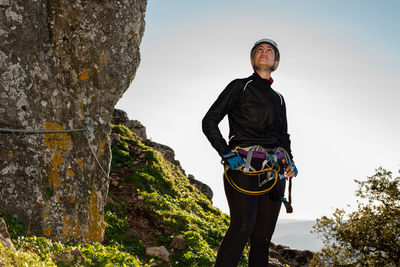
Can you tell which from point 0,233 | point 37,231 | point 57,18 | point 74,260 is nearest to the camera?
point 0,233

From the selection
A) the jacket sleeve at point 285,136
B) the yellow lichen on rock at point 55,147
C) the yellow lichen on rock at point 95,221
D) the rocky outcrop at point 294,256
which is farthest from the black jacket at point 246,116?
the rocky outcrop at point 294,256

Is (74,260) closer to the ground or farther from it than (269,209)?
closer to the ground

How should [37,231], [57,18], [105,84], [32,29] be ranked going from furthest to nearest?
[105,84] < [57,18] < [32,29] < [37,231]

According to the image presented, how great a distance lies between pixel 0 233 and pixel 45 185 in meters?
1.95

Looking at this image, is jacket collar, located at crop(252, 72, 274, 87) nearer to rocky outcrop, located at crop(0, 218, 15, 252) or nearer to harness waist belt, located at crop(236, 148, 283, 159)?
harness waist belt, located at crop(236, 148, 283, 159)

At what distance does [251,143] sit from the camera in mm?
4539

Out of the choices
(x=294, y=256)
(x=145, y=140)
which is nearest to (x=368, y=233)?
(x=294, y=256)

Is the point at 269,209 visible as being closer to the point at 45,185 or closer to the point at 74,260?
the point at 74,260

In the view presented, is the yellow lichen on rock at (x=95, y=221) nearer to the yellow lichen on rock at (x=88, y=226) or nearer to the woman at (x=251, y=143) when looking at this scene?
the yellow lichen on rock at (x=88, y=226)

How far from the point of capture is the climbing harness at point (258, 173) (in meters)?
4.25

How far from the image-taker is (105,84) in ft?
24.9

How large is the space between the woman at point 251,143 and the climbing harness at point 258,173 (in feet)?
0.06

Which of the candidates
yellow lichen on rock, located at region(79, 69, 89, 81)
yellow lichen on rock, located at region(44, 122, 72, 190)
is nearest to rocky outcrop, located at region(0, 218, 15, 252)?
yellow lichen on rock, located at region(44, 122, 72, 190)

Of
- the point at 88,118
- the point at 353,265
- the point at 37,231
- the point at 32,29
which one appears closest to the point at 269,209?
the point at 37,231
